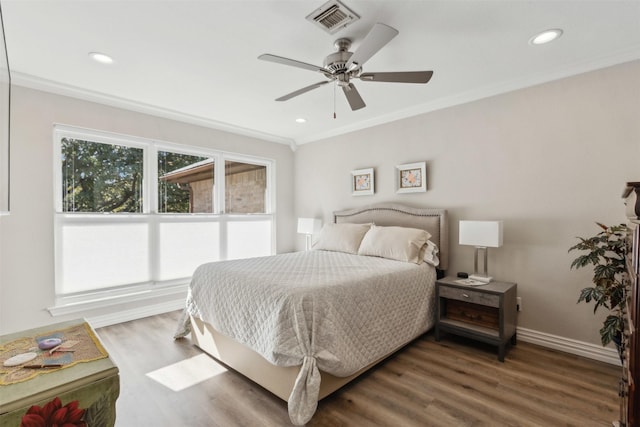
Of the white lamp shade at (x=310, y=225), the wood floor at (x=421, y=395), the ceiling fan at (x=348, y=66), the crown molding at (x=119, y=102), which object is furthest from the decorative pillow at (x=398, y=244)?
the crown molding at (x=119, y=102)

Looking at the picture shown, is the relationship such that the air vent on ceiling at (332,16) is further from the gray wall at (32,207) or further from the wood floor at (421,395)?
the gray wall at (32,207)

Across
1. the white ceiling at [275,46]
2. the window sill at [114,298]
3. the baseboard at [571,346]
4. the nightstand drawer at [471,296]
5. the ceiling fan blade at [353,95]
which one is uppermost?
the white ceiling at [275,46]

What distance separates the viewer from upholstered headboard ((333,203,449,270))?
3.29 metres

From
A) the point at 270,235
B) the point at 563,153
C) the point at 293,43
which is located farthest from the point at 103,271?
the point at 563,153

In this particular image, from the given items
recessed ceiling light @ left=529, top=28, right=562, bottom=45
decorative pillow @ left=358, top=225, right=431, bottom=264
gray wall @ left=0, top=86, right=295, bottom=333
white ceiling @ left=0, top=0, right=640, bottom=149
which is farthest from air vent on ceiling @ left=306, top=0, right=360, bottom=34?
gray wall @ left=0, top=86, right=295, bottom=333

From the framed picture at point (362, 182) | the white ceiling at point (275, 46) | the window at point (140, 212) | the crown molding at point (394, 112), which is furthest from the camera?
the framed picture at point (362, 182)

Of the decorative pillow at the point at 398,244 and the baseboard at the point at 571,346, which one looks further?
the decorative pillow at the point at 398,244

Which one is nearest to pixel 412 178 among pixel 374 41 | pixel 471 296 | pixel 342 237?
pixel 342 237

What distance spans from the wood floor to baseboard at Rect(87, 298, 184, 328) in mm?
831

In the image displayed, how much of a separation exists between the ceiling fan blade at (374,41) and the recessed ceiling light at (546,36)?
125 cm

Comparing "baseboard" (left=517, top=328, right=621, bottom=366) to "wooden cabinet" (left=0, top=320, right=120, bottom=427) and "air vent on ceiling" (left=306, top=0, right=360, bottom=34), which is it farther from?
"wooden cabinet" (left=0, top=320, right=120, bottom=427)

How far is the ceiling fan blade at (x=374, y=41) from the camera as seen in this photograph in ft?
5.51

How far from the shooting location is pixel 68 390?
1.06 meters

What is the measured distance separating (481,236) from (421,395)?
Result: 1470 mm
